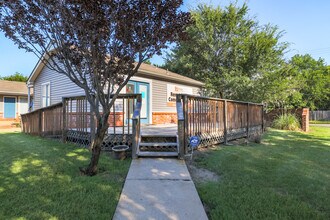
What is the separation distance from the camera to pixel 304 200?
118 inches

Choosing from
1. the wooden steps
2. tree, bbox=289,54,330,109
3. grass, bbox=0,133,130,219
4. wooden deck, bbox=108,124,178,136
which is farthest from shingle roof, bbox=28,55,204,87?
tree, bbox=289,54,330,109

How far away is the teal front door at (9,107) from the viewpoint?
18.6 m

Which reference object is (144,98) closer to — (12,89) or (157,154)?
(157,154)

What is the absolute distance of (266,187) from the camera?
3455mm

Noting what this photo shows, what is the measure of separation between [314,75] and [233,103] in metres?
33.7

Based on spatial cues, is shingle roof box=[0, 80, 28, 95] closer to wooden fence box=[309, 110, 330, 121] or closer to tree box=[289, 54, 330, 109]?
tree box=[289, 54, 330, 109]

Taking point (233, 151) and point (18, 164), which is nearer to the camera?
point (18, 164)

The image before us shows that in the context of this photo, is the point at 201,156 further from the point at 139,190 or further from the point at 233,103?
the point at 233,103

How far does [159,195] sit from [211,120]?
4.05 meters

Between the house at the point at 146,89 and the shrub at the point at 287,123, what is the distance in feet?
18.3

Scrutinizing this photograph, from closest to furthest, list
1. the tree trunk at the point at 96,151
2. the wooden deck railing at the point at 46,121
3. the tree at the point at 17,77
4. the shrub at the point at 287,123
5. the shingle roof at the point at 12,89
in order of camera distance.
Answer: the tree trunk at the point at 96,151 < the wooden deck railing at the point at 46,121 < the shrub at the point at 287,123 < the shingle roof at the point at 12,89 < the tree at the point at 17,77

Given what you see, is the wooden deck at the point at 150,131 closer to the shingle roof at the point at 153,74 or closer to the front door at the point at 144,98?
the front door at the point at 144,98

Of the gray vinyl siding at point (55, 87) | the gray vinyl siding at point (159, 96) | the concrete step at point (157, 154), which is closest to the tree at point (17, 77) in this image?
the gray vinyl siding at point (55, 87)

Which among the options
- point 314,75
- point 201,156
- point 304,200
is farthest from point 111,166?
point 314,75
